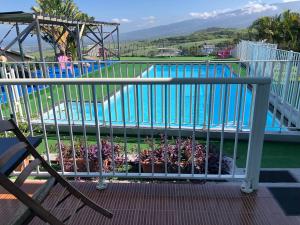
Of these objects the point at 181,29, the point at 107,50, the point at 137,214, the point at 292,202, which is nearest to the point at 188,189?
the point at 137,214

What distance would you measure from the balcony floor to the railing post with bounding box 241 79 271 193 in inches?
4.9

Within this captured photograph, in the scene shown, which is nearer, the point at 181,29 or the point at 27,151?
the point at 27,151

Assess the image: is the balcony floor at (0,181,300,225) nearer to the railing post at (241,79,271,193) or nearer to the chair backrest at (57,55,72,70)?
the railing post at (241,79,271,193)

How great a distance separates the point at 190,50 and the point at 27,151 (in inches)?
866

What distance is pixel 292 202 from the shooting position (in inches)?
100

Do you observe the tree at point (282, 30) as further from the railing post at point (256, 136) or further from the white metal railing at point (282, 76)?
the railing post at point (256, 136)

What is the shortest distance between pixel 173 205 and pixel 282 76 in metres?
5.97

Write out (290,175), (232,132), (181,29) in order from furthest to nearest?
1. (181,29)
2. (232,132)
3. (290,175)

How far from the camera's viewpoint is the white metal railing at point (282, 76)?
4.89 meters

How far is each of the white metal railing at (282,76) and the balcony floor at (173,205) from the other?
2.49 meters

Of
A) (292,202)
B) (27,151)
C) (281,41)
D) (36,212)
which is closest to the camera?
(36,212)

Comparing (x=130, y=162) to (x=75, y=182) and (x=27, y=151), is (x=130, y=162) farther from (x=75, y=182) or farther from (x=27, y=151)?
(x=27, y=151)

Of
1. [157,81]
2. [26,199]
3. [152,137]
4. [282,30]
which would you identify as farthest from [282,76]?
[282,30]

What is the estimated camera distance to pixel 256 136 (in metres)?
2.44
